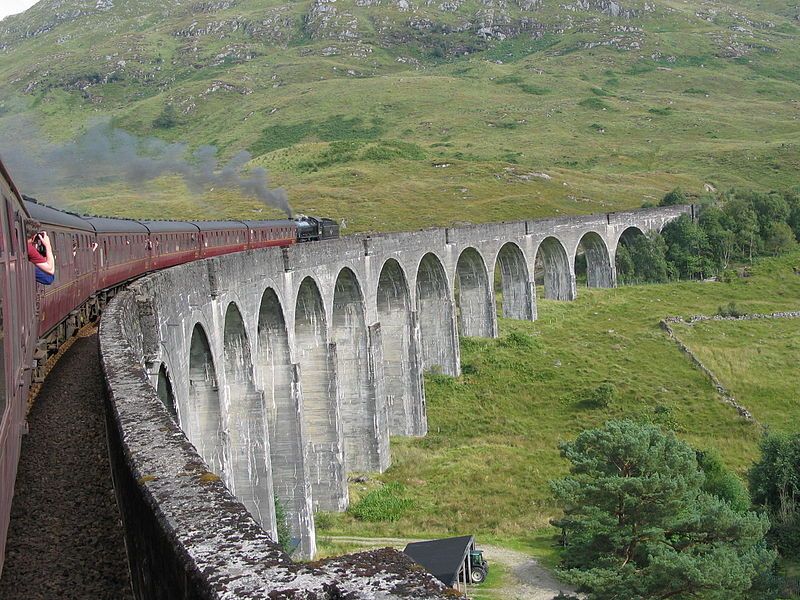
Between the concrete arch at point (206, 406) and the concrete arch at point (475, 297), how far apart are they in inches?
1185

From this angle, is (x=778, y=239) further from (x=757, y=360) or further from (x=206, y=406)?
(x=206, y=406)

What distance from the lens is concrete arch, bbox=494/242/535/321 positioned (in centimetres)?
5300

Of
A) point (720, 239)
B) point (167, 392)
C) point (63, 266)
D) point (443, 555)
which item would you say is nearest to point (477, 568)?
point (443, 555)

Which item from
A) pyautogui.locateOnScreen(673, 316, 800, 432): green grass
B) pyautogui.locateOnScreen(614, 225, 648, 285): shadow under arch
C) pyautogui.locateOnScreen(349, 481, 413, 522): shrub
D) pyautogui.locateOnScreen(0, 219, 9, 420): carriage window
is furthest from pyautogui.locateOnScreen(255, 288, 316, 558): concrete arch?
pyautogui.locateOnScreen(614, 225, 648, 285): shadow under arch

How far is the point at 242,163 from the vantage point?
11931 cm

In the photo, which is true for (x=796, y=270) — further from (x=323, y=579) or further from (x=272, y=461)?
(x=323, y=579)

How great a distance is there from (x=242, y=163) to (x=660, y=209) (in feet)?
221

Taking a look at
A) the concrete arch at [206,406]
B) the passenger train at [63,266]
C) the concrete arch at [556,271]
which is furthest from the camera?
the concrete arch at [556,271]

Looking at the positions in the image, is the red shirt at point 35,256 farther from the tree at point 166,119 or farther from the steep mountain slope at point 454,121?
the tree at point 166,119

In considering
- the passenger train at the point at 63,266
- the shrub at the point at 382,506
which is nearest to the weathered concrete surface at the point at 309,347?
the shrub at the point at 382,506

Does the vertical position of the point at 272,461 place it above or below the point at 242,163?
below

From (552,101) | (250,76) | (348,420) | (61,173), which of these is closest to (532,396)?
(348,420)

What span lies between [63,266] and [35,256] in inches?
122

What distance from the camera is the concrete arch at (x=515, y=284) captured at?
53.0 meters
